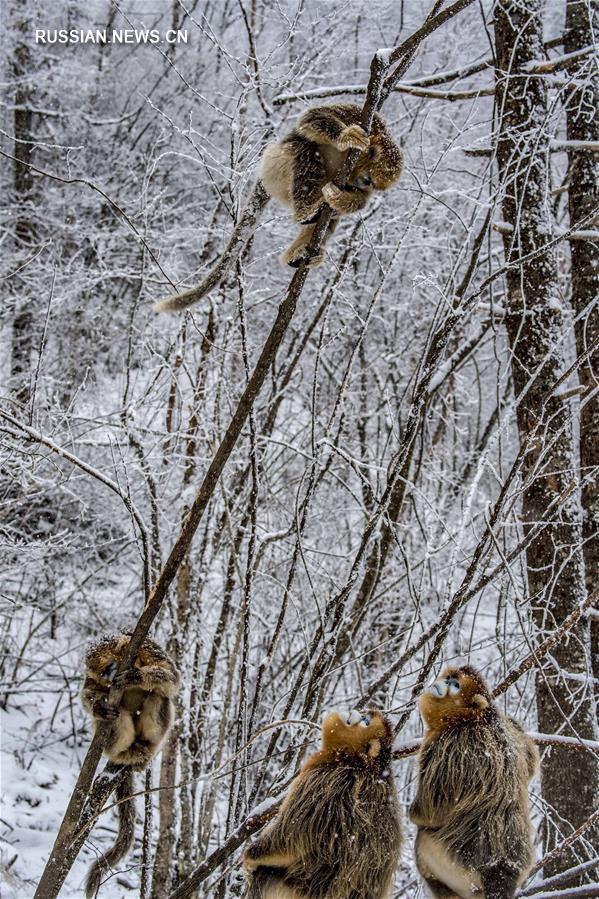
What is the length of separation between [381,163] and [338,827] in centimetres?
268

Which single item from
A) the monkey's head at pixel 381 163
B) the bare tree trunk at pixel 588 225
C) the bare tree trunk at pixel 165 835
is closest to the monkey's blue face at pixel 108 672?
the monkey's head at pixel 381 163

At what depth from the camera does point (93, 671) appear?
2467mm

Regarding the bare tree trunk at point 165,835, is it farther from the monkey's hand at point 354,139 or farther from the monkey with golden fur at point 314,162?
the monkey's hand at point 354,139

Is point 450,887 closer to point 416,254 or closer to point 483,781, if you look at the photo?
point 483,781

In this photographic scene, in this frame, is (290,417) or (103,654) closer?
(103,654)

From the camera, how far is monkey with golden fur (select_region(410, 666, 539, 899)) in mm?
1121

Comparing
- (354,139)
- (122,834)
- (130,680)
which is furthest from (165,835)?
(354,139)

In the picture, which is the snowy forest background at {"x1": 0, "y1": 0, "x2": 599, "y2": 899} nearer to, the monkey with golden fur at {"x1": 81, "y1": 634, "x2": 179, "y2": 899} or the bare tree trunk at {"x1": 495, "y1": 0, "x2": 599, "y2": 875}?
the bare tree trunk at {"x1": 495, "y1": 0, "x2": 599, "y2": 875}

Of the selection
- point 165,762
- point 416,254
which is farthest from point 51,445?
point 416,254

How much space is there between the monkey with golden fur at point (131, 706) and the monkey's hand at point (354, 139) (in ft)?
5.45

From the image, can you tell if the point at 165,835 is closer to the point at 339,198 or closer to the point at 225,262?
the point at 225,262

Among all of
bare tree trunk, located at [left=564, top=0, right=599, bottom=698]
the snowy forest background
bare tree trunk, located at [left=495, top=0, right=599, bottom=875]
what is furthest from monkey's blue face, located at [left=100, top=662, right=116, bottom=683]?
bare tree trunk, located at [left=564, top=0, right=599, bottom=698]

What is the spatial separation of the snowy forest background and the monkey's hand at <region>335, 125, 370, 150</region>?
48 cm

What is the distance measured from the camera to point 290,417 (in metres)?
8.46
